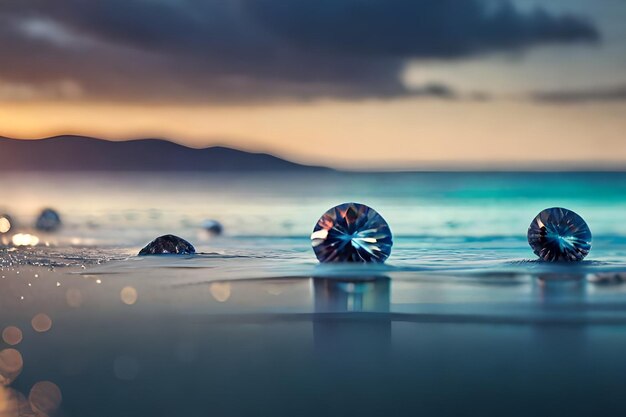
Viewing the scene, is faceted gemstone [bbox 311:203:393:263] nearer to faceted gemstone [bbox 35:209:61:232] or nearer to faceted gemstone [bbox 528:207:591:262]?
faceted gemstone [bbox 528:207:591:262]

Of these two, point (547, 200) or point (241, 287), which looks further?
point (547, 200)

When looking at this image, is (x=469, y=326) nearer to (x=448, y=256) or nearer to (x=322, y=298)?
(x=322, y=298)

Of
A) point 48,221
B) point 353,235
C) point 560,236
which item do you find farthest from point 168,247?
point 48,221

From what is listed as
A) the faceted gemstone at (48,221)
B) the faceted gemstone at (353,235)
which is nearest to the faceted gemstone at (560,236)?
the faceted gemstone at (353,235)

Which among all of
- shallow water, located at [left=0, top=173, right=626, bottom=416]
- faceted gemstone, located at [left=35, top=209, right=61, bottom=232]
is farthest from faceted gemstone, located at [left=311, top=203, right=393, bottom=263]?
faceted gemstone, located at [left=35, top=209, right=61, bottom=232]

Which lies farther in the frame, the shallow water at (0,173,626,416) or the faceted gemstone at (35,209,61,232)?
the faceted gemstone at (35,209,61,232)

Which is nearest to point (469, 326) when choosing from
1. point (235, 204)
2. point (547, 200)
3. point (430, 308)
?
point (430, 308)
